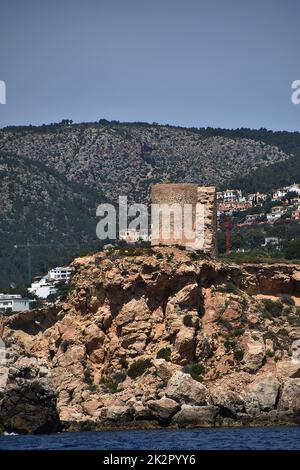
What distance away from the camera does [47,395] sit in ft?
173

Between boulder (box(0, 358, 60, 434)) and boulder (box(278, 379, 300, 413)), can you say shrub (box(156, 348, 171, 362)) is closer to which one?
boulder (box(0, 358, 60, 434))

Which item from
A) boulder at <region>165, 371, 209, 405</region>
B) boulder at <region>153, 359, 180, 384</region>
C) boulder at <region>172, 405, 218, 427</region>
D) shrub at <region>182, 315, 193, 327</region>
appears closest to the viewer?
boulder at <region>172, 405, 218, 427</region>

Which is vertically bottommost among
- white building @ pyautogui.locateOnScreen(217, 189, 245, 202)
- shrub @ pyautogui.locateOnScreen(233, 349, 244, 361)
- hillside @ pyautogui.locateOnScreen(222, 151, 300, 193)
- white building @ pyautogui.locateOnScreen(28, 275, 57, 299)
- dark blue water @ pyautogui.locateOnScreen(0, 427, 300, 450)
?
dark blue water @ pyautogui.locateOnScreen(0, 427, 300, 450)

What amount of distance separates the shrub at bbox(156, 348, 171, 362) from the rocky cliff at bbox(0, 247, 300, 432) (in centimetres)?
3

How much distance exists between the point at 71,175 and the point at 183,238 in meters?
94.2

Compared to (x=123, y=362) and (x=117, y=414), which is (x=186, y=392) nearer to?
(x=117, y=414)

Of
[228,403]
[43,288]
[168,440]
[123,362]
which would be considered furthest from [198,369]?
[43,288]

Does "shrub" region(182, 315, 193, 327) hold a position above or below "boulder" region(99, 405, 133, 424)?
above

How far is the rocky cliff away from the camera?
52406 millimetres

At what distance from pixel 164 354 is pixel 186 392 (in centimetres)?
384

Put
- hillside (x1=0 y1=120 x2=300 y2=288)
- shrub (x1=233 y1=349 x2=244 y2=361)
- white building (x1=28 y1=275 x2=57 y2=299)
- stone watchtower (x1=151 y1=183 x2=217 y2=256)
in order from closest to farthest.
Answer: shrub (x1=233 y1=349 x2=244 y2=361), stone watchtower (x1=151 y1=183 x2=217 y2=256), white building (x1=28 y1=275 x2=57 y2=299), hillside (x1=0 y1=120 x2=300 y2=288)

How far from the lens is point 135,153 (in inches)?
6127

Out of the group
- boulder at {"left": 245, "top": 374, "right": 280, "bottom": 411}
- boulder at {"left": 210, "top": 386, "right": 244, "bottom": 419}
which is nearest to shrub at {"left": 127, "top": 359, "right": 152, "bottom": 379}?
boulder at {"left": 210, "top": 386, "right": 244, "bottom": 419}
